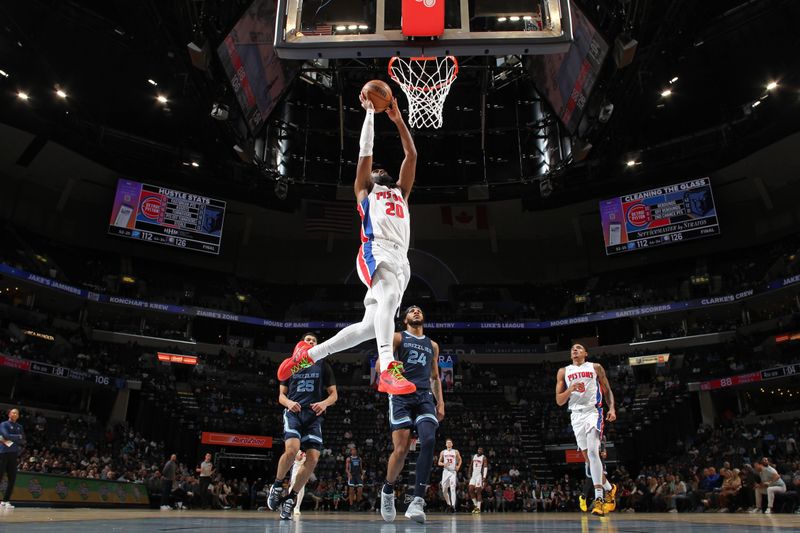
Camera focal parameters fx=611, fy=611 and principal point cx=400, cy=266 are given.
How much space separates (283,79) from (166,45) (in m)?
4.56

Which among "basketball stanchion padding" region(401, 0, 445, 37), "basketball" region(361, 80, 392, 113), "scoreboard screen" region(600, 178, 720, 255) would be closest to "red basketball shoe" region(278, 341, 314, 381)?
"basketball" region(361, 80, 392, 113)

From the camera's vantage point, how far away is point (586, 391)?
8.99 meters

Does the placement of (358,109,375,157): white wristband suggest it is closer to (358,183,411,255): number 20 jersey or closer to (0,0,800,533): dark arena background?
(358,183,411,255): number 20 jersey

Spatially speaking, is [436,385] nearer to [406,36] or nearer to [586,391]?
[586,391]

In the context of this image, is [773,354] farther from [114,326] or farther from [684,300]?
[114,326]

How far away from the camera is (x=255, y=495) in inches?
848

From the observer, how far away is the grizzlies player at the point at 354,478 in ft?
54.0

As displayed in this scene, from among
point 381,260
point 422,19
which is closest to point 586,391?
point 381,260

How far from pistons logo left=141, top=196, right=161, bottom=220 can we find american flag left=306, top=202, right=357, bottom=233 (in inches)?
317

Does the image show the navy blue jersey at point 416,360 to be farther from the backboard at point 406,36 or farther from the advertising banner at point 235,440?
the advertising banner at point 235,440

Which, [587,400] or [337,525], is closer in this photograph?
[337,525]

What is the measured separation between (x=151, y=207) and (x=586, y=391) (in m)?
28.0

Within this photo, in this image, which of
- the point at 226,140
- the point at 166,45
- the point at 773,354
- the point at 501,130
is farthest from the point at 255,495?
the point at 773,354

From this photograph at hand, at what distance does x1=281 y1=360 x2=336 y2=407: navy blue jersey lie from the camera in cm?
734
